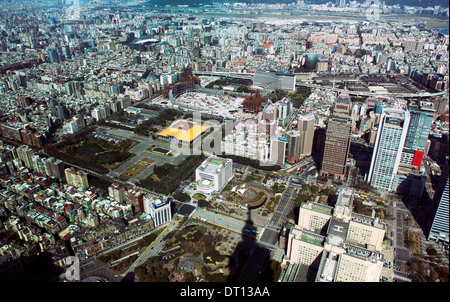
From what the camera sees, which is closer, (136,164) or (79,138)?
(136,164)

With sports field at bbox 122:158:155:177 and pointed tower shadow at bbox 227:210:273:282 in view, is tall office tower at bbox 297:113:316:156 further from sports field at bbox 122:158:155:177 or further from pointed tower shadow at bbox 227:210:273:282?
sports field at bbox 122:158:155:177

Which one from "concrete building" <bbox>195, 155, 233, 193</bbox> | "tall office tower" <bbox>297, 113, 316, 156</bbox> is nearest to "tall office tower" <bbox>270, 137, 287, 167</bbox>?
"tall office tower" <bbox>297, 113, 316, 156</bbox>

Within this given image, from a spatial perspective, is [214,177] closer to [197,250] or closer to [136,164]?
[197,250]

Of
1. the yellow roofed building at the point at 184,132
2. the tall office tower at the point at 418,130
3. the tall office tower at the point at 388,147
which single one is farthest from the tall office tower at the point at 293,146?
the yellow roofed building at the point at 184,132

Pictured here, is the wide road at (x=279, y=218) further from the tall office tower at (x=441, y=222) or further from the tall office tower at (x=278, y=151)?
the tall office tower at (x=441, y=222)

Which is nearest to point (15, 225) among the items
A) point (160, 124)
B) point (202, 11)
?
point (160, 124)

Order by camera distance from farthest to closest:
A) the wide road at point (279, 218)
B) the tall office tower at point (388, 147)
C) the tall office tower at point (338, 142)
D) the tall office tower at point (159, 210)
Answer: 1. the tall office tower at point (338, 142)
2. the tall office tower at point (388, 147)
3. the tall office tower at point (159, 210)
4. the wide road at point (279, 218)

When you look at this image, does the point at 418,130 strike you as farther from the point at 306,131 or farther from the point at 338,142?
the point at 306,131
